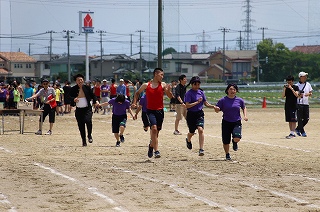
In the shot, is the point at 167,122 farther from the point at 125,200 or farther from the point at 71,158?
the point at 125,200

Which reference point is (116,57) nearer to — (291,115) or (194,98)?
(291,115)

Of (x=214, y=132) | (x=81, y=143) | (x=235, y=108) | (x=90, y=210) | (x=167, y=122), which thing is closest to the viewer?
(x=90, y=210)

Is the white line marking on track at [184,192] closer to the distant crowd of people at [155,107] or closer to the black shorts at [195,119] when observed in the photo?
the distant crowd of people at [155,107]

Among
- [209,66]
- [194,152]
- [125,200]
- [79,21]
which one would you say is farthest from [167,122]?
[209,66]

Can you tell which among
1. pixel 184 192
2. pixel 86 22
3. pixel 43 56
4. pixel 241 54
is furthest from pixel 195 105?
pixel 43 56

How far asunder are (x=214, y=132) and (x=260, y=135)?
2.12 m

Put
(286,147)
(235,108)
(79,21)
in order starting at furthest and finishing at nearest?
(79,21), (286,147), (235,108)

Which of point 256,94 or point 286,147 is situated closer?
point 286,147

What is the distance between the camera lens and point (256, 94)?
67.2 meters

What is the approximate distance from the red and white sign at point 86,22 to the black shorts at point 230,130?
49.7 meters

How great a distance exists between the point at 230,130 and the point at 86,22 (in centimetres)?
5057

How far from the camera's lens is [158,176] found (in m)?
13.3

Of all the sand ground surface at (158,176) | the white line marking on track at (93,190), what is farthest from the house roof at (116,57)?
the white line marking on track at (93,190)

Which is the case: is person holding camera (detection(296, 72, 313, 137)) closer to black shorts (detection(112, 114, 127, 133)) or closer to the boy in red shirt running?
black shorts (detection(112, 114, 127, 133))
